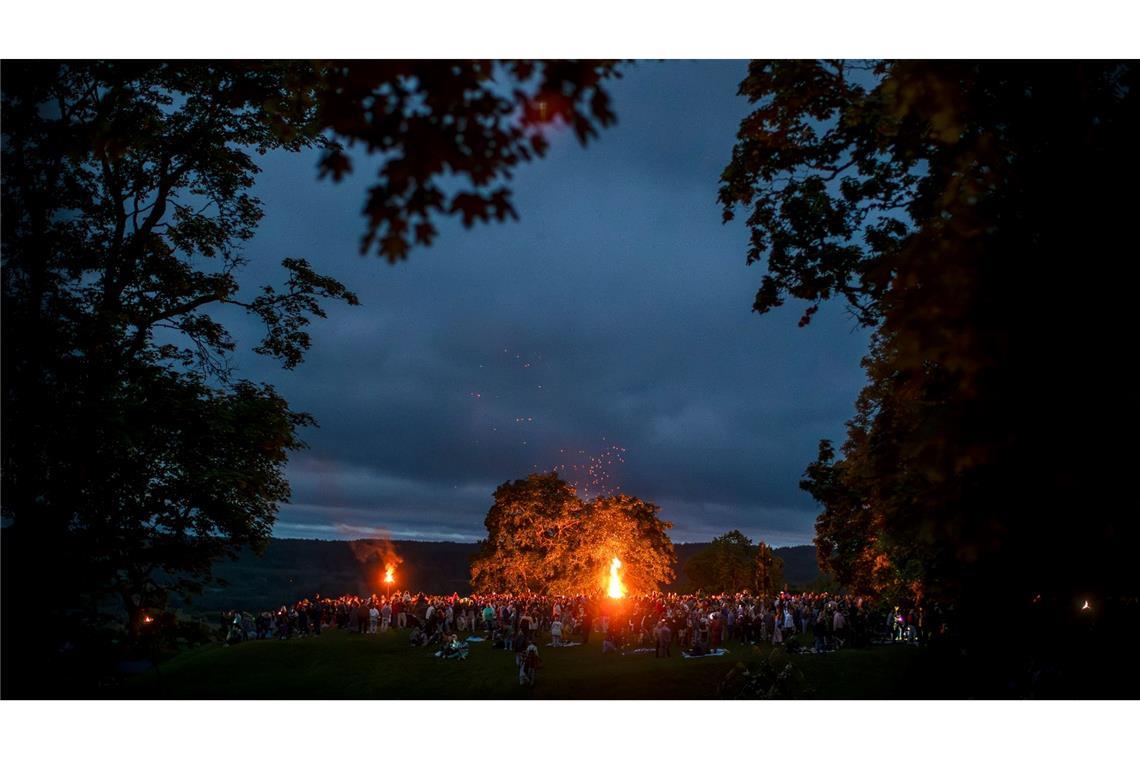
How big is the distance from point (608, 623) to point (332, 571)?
153m

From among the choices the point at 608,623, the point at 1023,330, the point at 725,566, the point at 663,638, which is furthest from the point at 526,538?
the point at 1023,330

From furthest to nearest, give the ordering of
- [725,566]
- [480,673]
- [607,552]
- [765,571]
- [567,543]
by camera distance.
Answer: [725,566]
[765,571]
[567,543]
[607,552]
[480,673]

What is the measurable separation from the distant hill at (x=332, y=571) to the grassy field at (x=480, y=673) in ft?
331

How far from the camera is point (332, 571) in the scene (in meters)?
159

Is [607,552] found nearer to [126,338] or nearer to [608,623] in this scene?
[608,623]

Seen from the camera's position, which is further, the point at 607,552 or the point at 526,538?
the point at 526,538

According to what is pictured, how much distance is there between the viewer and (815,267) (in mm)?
9117

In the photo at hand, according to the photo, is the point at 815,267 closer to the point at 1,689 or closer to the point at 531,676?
the point at 1,689

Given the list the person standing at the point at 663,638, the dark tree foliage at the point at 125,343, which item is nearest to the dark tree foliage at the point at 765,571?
the person standing at the point at 663,638

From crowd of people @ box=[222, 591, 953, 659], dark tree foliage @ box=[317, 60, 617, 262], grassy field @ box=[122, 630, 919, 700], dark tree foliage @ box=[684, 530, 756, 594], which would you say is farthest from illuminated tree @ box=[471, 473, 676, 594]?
dark tree foliage @ box=[317, 60, 617, 262]

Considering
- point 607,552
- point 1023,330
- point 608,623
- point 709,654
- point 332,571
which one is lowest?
point 332,571

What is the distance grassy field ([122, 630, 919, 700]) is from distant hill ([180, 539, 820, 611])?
331ft

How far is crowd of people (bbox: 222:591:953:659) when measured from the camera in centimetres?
2153

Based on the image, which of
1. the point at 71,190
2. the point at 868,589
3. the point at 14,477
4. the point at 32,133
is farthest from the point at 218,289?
the point at 868,589
